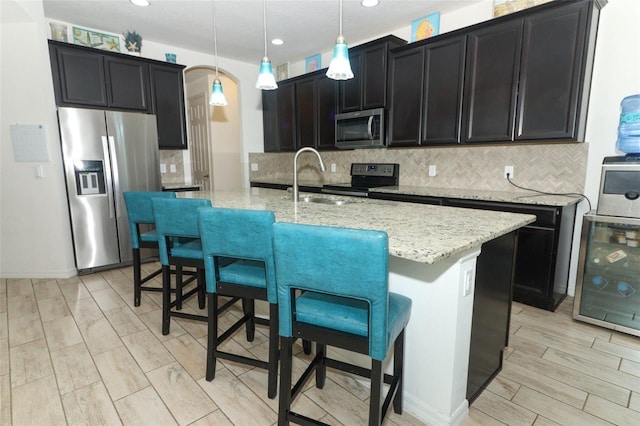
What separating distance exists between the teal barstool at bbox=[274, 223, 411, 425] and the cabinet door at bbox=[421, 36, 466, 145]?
2.30m

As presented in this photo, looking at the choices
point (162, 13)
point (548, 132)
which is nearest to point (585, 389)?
point (548, 132)

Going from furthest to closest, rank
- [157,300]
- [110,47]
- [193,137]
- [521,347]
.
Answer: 1. [193,137]
2. [110,47]
3. [157,300]
4. [521,347]

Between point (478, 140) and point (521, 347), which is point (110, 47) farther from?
point (521, 347)

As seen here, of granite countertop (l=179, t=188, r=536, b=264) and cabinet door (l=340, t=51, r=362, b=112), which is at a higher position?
cabinet door (l=340, t=51, r=362, b=112)

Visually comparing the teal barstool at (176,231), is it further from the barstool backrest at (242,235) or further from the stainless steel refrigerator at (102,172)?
the stainless steel refrigerator at (102,172)

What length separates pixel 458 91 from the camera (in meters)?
3.05

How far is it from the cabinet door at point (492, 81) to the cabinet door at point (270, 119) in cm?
290

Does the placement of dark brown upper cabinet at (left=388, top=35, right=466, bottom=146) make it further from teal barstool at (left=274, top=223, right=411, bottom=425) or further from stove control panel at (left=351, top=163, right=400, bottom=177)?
teal barstool at (left=274, top=223, right=411, bottom=425)

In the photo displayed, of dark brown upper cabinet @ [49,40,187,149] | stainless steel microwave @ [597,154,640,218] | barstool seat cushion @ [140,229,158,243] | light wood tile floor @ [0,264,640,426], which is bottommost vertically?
light wood tile floor @ [0,264,640,426]

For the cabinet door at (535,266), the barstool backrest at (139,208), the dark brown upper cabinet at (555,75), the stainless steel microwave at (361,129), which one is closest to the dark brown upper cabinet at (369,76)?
the stainless steel microwave at (361,129)

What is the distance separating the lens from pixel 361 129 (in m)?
3.80

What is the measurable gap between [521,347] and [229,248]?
1.95 meters

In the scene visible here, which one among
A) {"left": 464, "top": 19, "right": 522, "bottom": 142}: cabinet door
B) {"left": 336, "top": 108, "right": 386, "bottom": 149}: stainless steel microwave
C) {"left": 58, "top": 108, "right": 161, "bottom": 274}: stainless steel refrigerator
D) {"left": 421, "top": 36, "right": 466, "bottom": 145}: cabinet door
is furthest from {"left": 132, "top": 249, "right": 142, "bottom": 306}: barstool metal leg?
{"left": 464, "top": 19, "right": 522, "bottom": 142}: cabinet door

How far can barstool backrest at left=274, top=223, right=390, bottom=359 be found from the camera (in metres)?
1.02
